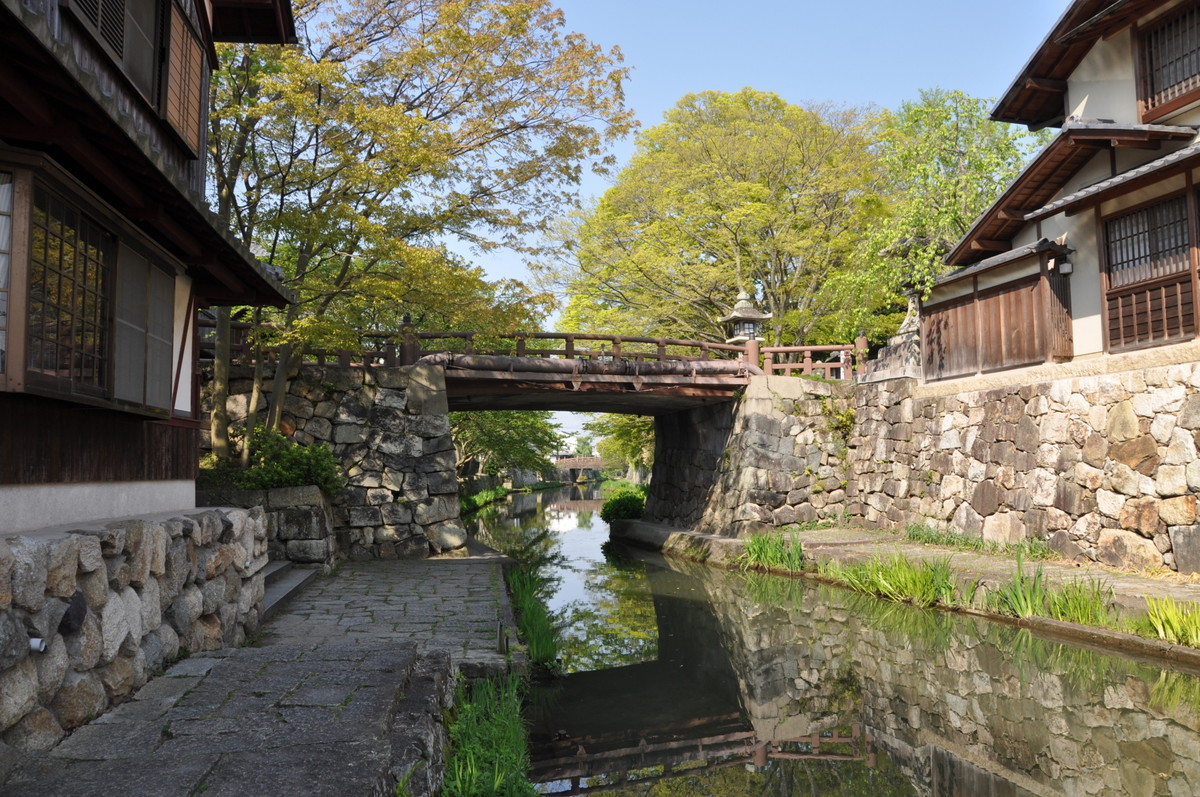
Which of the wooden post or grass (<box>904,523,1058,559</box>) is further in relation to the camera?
the wooden post

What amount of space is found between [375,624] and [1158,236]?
1146 cm

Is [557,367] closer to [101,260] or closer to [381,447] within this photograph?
[381,447]

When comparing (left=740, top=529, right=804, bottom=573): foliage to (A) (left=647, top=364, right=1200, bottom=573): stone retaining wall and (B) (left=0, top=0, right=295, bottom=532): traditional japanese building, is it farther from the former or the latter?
(B) (left=0, top=0, right=295, bottom=532): traditional japanese building

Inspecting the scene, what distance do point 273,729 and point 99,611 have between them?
1293 millimetres

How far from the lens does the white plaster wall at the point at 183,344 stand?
7.38 metres

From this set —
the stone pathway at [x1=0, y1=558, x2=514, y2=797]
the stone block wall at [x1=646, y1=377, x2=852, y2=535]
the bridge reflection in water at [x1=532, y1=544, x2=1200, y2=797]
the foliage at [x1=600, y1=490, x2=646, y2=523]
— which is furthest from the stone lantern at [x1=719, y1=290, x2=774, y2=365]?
the stone pathway at [x1=0, y1=558, x2=514, y2=797]

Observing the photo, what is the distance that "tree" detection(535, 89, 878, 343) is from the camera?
2339cm

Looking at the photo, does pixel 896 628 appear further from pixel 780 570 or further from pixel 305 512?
pixel 305 512

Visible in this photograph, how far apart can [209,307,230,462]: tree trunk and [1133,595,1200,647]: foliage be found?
12.7m

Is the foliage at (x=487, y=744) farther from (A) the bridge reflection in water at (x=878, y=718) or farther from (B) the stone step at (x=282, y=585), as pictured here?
(B) the stone step at (x=282, y=585)

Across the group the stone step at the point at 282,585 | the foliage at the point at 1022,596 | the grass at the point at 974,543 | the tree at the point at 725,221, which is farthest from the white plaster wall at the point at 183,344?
the tree at the point at 725,221

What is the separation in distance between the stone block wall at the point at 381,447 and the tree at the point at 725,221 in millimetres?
8650

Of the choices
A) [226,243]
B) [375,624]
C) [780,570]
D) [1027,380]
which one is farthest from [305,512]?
[1027,380]

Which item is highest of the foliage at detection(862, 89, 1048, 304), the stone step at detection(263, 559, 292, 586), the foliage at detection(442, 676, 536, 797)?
the foliage at detection(862, 89, 1048, 304)
